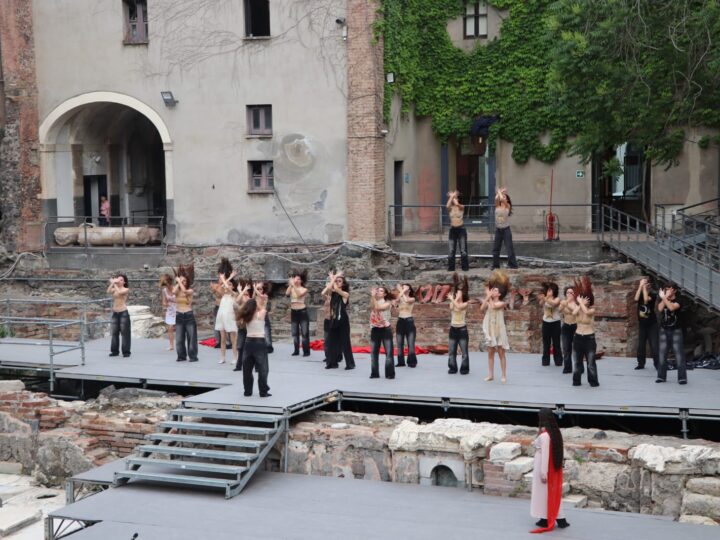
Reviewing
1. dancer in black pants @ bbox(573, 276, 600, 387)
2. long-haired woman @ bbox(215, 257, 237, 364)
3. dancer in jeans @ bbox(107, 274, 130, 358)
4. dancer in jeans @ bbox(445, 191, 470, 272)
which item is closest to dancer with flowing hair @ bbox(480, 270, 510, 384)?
dancer in black pants @ bbox(573, 276, 600, 387)

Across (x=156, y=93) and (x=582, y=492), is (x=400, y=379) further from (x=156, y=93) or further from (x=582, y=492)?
(x=156, y=93)

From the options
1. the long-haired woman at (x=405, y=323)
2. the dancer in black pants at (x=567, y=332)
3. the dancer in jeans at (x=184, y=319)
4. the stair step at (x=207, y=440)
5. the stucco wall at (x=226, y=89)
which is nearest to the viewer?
the stair step at (x=207, y=440)

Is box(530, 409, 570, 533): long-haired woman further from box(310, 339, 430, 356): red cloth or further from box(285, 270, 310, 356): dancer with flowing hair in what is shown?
box(310, 339, 430, 356): red cloth

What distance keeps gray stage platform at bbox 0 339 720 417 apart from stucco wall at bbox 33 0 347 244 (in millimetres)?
7536

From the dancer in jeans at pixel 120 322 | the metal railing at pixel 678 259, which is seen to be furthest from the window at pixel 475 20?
the dancer in jeans at pixel 120 322

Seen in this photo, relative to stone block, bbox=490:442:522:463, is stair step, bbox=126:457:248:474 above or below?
below

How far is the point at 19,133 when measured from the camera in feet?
98.9

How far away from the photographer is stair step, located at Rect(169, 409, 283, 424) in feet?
53.3

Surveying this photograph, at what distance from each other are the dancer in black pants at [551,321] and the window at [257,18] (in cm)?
1281

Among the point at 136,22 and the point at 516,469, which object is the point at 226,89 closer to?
the point at 136,22

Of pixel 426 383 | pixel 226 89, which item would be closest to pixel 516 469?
pixel 426 383

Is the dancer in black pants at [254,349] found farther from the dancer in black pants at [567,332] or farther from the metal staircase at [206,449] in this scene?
the dancer in black pants at [567,332]

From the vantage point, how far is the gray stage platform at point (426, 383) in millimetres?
16656

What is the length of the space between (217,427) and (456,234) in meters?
9.35
